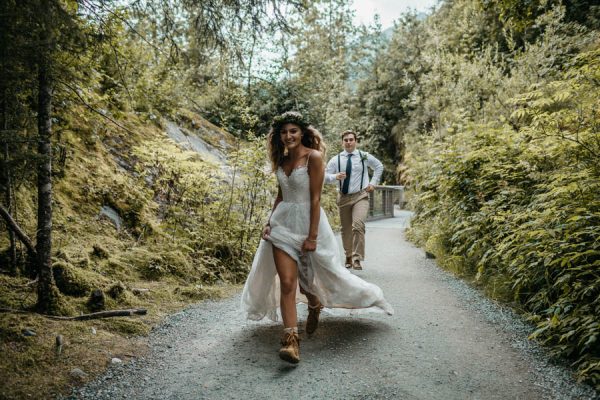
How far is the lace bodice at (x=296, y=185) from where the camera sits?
405 cm

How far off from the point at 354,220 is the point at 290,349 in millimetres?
4408

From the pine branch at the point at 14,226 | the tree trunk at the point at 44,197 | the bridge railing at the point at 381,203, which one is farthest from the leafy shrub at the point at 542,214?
the bridge railing at the point at 381,203

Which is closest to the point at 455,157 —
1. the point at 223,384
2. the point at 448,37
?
the point at 223,384

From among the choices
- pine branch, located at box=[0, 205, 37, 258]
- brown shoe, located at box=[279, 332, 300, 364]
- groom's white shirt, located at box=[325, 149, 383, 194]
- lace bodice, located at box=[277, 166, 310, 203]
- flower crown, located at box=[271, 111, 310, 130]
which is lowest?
brown shoe, located at box=[279, 332, 300, 364]

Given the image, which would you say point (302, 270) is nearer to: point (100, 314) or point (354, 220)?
point (100, 314)

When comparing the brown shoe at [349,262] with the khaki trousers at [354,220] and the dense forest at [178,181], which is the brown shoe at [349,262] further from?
the dense forest at [178,181]

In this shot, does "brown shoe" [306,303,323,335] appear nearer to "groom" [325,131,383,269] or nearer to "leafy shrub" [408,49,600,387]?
"leafy shrub" [408,49,600,387]

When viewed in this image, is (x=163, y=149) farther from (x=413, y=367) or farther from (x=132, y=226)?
(x=413, y=367)

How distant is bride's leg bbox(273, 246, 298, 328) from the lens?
3.78 metres

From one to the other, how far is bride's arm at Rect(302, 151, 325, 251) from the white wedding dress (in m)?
0.06

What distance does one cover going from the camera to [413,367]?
11.6 feet

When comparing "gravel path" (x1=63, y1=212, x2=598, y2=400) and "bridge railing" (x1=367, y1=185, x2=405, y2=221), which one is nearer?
"gravel path" (x1=63, y1=212, x2=598, y2=400)

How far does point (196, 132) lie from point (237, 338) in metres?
9.94

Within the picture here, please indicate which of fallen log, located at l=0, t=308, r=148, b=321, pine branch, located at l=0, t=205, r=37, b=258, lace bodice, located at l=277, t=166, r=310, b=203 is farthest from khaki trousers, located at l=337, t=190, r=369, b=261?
pine branch, located at l=0, t=205, r=37, b=258
